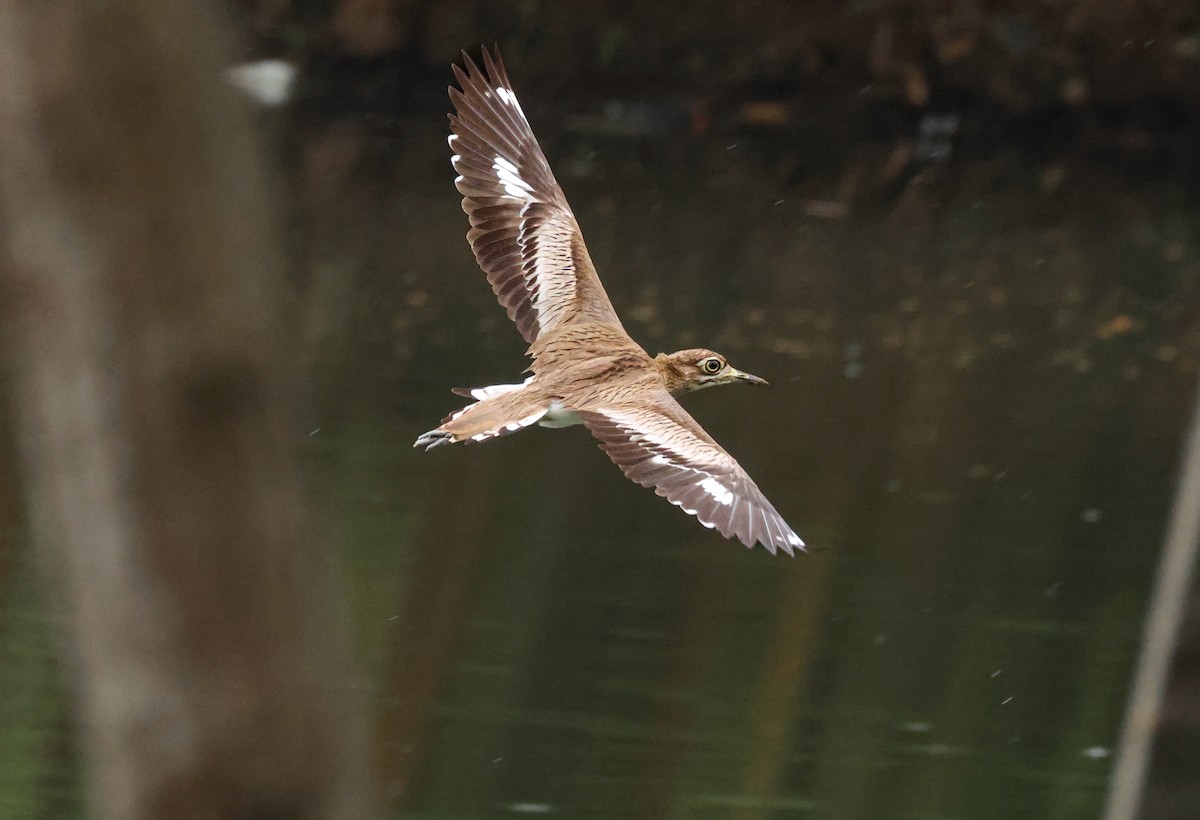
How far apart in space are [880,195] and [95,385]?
71.6 ft

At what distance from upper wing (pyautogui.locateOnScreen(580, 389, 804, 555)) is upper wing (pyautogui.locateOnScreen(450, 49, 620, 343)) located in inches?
36.9

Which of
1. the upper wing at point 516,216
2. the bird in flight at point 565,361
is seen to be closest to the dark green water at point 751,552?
the bird in flight at point 565,361

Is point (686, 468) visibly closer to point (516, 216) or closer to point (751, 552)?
point (516, 216)

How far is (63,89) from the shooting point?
147 centimetres

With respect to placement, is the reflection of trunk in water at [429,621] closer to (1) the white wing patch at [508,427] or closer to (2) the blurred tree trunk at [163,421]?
(1) the white wing patch at [508,427]

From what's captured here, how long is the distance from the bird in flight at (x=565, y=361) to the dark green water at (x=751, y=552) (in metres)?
1.28

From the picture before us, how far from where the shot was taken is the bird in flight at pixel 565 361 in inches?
241

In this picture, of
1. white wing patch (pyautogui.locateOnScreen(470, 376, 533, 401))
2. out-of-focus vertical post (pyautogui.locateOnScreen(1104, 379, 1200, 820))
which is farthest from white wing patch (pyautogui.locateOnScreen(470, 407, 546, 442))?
out-of-focus vertical post (pyautogui.locateOnScreen(1104, 379, 1200, 820))

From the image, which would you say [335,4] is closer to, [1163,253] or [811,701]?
[1163,253]

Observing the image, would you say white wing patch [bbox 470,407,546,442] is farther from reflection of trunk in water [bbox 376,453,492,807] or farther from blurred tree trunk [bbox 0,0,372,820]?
blurred tree trunk [bbox 0,0,372,820]

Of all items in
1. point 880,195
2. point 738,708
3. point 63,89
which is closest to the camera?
point 63,89

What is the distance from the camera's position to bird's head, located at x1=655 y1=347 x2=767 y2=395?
7098mm

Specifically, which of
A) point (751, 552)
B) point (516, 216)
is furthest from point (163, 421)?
point (751, 552)

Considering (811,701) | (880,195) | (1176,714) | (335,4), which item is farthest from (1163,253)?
(1176,714)
